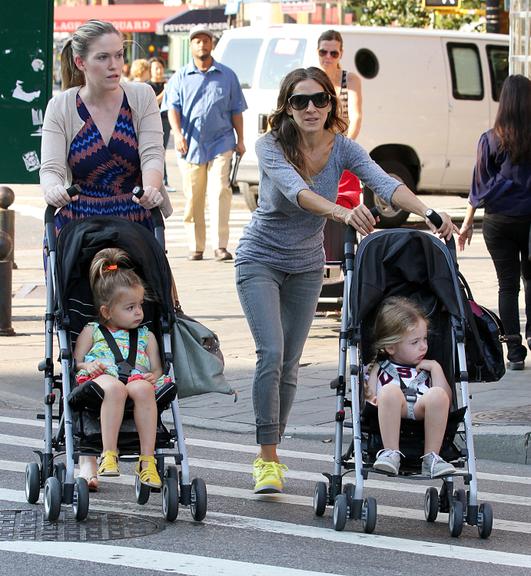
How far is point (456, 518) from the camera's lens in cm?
609

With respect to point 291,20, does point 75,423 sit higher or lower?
lower

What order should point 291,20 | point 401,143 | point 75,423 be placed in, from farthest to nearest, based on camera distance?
point 291,20
point 401,143
point 75,423

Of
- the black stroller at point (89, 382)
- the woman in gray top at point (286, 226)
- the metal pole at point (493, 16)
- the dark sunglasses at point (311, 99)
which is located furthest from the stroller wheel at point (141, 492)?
the metal pole at point (493, 16)

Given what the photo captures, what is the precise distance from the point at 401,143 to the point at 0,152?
804 cm

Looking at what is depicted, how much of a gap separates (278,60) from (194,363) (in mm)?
12789

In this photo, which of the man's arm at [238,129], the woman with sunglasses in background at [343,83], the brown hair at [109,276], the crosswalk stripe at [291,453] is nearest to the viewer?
the brown hair at [109,276]

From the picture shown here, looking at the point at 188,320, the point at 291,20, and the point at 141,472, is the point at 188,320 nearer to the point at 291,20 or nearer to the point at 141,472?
the point at 141,472

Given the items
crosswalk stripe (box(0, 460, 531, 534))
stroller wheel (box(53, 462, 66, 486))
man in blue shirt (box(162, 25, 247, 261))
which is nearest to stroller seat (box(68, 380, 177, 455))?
stroller wheel (box(53, 462, 66, 486))

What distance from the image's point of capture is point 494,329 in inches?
260

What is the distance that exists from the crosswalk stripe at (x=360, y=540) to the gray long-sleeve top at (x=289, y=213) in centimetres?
119

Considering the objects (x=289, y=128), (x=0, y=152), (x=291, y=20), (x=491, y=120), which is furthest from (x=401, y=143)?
(x=291, y=20)

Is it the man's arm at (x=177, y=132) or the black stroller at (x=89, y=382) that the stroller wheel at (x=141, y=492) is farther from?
the man's arm at (x=177, y=132)

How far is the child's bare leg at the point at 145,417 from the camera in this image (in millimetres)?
6230

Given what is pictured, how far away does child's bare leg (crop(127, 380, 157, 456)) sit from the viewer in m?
6.23
